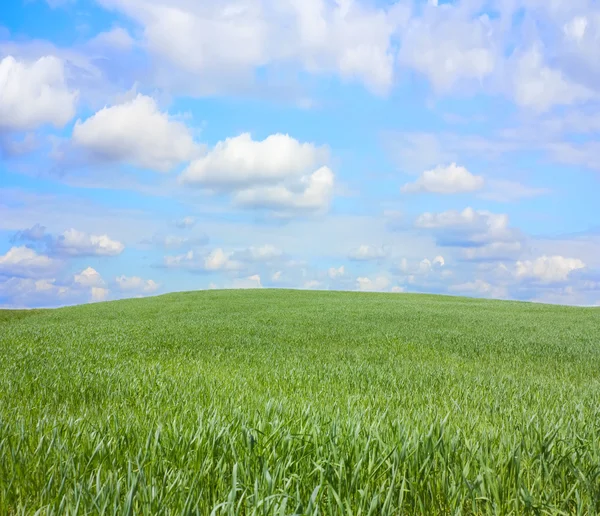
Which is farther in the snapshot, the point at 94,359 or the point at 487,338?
the point at 487,338

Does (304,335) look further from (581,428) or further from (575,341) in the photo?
(581,428)

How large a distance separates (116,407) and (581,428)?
216 inches

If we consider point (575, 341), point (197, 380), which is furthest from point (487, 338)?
point (197, 380)

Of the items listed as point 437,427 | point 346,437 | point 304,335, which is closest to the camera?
point 346,437

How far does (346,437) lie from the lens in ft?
13.1

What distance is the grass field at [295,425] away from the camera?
327 cm

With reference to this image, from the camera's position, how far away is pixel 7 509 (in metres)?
3.41

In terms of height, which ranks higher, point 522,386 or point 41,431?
point 41,431

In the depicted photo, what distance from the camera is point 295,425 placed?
15.1ft

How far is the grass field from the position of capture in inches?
129

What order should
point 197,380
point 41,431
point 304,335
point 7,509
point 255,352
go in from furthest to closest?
point 304,335
point 255,352
point 197,380
point 41,431
point 7,509

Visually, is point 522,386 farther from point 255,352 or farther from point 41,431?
point 41,431

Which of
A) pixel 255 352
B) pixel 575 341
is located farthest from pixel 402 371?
pixel 575 341

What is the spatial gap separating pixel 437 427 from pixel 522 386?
18.8 feet
